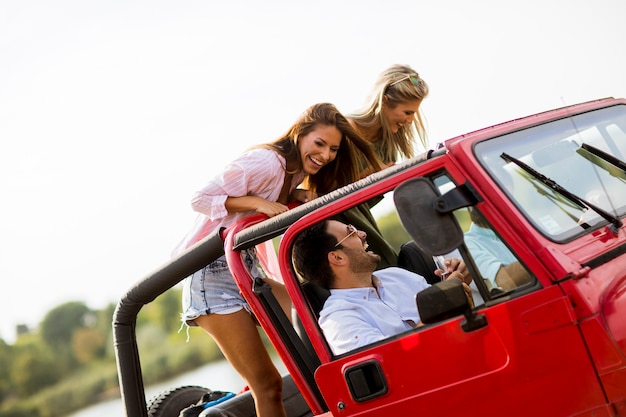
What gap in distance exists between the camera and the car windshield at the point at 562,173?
2.81 meters

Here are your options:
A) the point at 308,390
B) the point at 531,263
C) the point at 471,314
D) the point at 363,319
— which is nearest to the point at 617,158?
the point at 531,263

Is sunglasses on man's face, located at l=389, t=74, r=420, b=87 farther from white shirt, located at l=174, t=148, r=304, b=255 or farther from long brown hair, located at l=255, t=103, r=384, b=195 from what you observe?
white shirt, located at l=174, t=148, r=304, b=255

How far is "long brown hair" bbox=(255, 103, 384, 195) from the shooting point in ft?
13.8

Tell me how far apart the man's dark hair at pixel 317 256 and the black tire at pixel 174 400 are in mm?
1744

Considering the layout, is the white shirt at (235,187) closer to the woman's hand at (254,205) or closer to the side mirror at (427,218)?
the woman's hand at (254,205)

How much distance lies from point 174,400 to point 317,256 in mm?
1861

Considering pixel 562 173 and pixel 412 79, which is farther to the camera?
pixel 412 79

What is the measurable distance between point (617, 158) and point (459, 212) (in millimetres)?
873

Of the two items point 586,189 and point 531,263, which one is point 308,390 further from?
→ point 586,189

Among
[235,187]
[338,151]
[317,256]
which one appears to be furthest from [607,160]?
[235,187]

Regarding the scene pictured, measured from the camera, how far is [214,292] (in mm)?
3840

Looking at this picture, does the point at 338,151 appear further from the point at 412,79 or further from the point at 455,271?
the point at 455,271

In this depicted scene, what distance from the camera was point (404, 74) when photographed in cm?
520

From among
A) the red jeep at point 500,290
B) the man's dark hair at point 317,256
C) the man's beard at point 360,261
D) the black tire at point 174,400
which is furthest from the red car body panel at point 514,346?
the black tire at point 174,400
